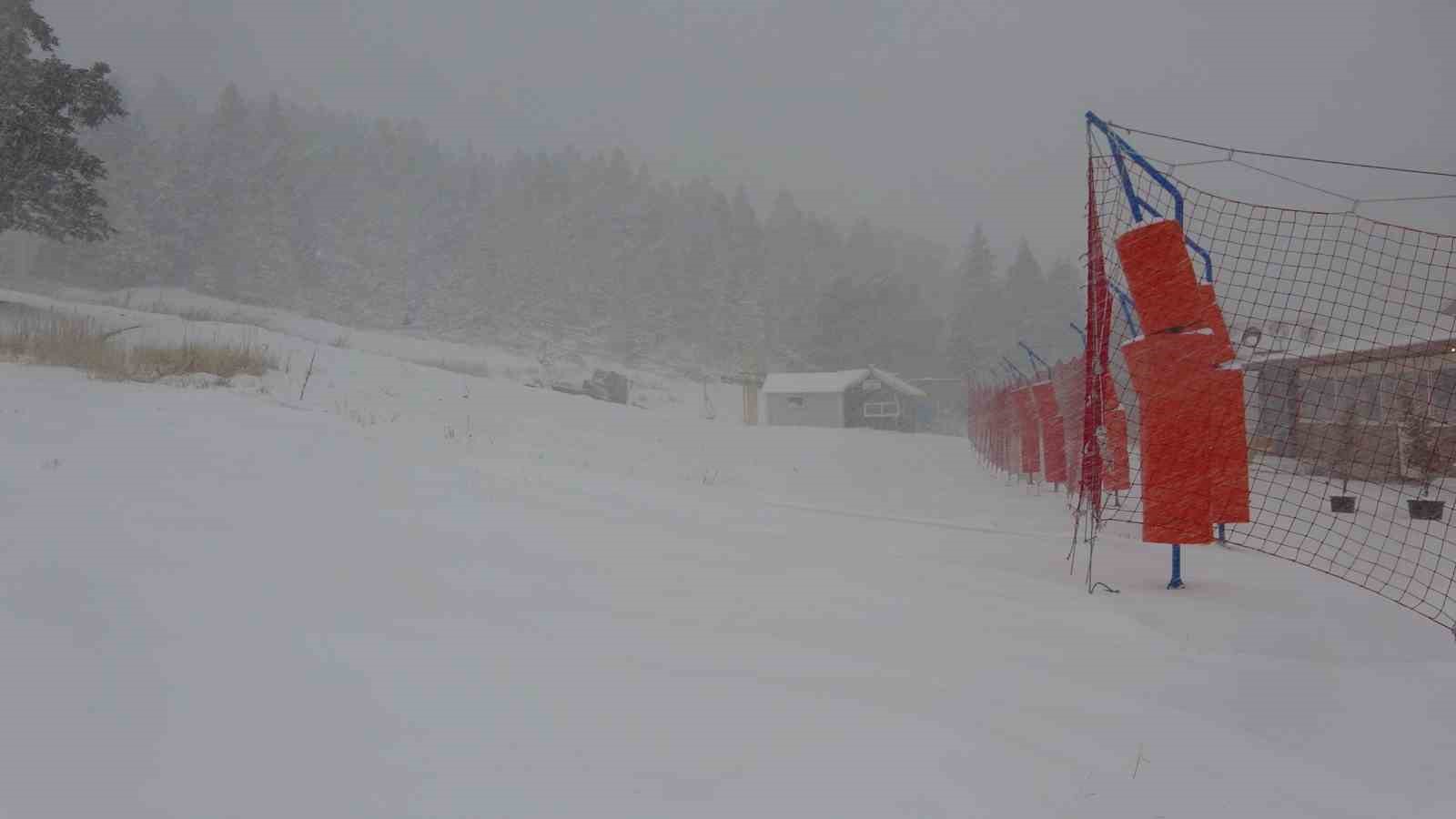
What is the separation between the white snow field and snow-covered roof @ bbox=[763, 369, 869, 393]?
27.9m

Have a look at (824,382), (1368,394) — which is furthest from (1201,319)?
(824,382)

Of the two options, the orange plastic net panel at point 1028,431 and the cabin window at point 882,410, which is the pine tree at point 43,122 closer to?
the orange plastic net panel at point 1028,431

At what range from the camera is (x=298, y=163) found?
163ft

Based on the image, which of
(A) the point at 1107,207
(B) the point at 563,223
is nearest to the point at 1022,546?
(A) the point at 1107,207

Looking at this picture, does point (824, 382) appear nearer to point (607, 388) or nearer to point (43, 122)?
point (607, 388)

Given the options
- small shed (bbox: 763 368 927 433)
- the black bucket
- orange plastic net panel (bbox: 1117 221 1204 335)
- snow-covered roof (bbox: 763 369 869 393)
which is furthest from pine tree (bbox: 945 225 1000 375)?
orange plastic net panel (bbox: 1117 221 1204 335)

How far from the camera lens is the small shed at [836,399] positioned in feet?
107

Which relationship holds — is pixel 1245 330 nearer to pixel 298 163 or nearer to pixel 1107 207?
pixel 1107 207

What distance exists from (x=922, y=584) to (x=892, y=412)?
31.1 metres

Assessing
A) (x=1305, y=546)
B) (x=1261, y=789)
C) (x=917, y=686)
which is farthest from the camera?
(x=1305, y=546)

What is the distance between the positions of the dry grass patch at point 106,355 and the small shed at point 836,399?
25.0m

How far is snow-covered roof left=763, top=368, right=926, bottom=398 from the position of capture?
1289 inches

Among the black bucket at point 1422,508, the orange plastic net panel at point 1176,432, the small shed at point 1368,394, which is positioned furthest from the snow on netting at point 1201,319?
the small shed at point 1368,394

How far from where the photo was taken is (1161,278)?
3.86 metres
